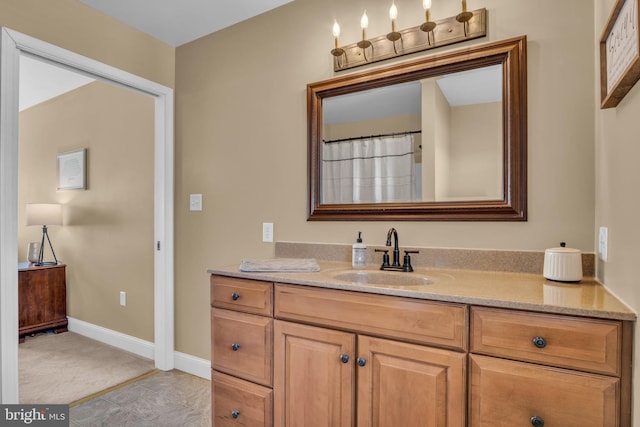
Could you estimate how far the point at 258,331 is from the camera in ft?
5.08

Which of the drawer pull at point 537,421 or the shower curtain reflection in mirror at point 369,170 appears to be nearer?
the drawer pull at point 537,421

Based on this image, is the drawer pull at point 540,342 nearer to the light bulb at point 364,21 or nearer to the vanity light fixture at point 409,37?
the vanity light fixture at point 409,37

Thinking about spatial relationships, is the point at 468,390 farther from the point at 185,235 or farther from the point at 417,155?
the point at 185,235

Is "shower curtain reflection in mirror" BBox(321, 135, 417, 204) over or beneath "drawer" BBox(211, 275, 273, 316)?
over

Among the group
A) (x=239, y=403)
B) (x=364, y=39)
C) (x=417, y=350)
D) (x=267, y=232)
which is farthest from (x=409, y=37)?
(x=239, y=403)

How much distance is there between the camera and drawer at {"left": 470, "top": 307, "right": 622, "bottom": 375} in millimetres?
936

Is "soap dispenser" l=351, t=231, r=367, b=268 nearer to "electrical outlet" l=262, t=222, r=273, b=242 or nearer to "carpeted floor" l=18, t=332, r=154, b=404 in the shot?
"electrical outlet" l=262, t=222, r=273, b=242

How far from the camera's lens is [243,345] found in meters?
1.60

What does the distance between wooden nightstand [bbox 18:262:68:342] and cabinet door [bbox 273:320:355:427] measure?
3086 mm

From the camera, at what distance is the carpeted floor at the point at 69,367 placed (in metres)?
2.31

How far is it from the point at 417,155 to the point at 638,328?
110 cm

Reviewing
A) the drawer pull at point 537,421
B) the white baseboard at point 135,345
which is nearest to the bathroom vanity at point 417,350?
the drawer pull at point 537,421

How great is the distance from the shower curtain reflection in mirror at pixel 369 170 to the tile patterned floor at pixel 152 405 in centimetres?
148

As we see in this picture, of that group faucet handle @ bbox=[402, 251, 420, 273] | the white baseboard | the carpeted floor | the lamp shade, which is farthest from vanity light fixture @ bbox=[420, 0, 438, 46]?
the lamp shade
